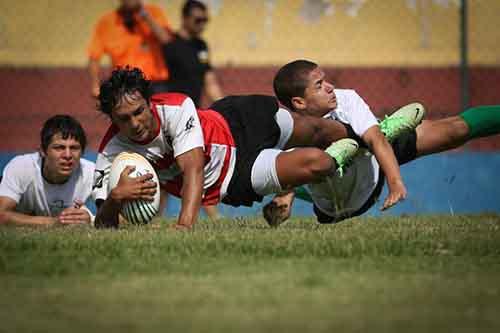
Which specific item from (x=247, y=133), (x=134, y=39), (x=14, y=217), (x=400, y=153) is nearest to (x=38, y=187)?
(x=14, y=217)

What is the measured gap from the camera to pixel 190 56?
39.9ft

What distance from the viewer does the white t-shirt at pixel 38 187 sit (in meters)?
8.80

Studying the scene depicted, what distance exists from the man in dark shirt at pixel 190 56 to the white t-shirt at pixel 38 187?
126 inches

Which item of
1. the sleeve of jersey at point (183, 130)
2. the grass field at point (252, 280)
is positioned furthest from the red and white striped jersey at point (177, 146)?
the grass field at point (252, 280)

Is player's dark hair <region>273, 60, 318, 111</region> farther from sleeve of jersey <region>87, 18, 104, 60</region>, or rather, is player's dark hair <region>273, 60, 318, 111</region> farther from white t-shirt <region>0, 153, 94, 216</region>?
sleeve of jersey <region>87, 18, 104, 60</region>

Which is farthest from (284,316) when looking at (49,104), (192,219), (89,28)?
(89,28)

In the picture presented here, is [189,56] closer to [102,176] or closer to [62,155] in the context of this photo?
[62,155]

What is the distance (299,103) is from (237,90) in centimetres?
782

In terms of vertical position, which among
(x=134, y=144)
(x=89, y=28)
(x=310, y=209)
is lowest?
(x=310, y=209)

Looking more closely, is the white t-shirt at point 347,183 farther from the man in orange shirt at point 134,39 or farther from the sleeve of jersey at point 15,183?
the man in orange shirt at point 134,39

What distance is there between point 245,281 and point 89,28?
501 inches

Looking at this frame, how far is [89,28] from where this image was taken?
17.1m

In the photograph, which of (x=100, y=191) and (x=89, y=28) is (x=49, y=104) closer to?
(x=89, y=28)

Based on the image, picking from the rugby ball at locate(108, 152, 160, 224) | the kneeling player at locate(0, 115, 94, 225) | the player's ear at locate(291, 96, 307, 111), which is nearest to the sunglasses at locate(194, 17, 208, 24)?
the kneeling player at locate(0, 115, 94, 225)
